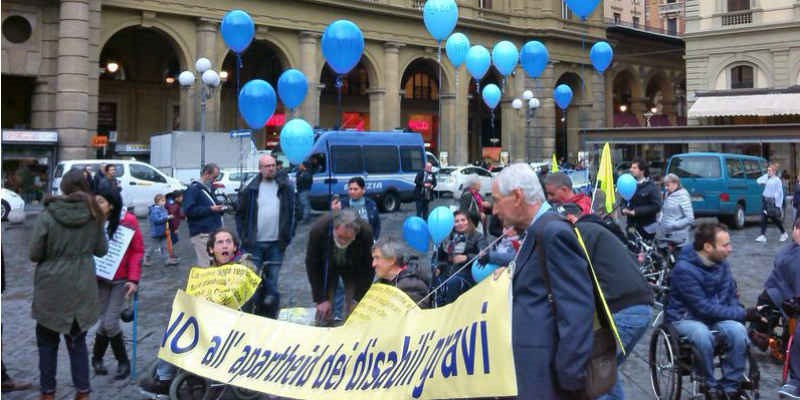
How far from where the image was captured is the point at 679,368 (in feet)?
18.3

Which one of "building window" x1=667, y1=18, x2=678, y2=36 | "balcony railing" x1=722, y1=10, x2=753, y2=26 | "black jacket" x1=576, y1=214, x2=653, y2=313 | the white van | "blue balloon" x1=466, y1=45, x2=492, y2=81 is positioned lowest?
"black jacket" x1=576, y1=214, x2=653, y2=313

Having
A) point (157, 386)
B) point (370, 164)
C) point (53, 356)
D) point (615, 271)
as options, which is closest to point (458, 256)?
point (157, 386)

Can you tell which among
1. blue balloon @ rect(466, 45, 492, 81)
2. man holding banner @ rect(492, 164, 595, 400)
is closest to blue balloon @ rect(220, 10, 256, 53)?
blue balloon @ rect(466, 45, 492, 81)

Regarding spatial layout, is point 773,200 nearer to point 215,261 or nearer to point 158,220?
point 158,220

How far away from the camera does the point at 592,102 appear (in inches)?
1703

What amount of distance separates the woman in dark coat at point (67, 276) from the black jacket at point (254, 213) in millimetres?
2530

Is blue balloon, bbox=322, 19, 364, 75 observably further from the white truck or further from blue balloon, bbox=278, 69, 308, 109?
the white truck

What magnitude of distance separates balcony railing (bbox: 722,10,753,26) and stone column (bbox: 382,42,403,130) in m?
15.7

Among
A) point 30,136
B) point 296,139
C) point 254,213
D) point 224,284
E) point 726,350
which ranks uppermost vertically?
point 30,136

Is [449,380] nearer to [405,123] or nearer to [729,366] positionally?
[729,366]

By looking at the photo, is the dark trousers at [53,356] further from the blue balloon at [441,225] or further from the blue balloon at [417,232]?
the blue balloon at [417,232]

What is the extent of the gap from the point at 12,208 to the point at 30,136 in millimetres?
4371

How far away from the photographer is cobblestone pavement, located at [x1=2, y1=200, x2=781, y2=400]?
21.5ft

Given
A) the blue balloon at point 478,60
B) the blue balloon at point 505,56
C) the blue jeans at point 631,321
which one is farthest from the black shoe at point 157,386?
the blue balloon at point 505,56
